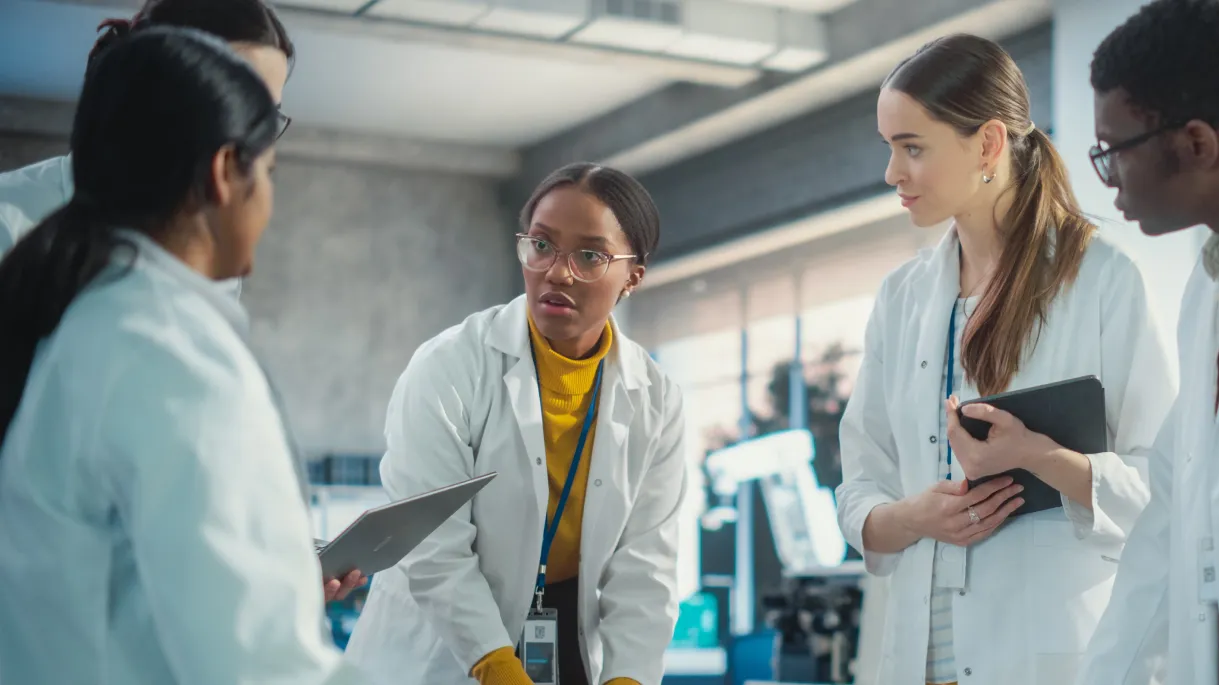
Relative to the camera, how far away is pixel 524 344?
7.56 feet

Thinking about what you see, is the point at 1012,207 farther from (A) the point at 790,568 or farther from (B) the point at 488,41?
A: (B) the point at 488,41

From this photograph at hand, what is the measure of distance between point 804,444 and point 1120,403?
5186 millimetres

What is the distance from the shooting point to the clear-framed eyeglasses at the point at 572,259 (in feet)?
7.50

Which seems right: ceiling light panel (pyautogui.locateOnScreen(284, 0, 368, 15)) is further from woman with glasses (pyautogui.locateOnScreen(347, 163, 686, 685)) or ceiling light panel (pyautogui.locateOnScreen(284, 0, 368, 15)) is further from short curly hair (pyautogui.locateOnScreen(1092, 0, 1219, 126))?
short curly hair (pyautogui.locateOnScreen(1092, 0, 1219, 126))

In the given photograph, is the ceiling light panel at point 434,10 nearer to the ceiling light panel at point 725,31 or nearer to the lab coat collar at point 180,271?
the ceiling light panel at point 725,31

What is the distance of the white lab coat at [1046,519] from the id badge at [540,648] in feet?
1.72

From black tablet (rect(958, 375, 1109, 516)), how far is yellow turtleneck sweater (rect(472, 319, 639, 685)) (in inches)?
27.6

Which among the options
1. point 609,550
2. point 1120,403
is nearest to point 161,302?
point 609,550

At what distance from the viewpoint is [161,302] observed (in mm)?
1081

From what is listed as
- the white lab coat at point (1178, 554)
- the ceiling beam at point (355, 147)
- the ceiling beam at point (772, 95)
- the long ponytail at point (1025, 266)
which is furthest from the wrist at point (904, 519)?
the ceiling beam at point (355, 147)

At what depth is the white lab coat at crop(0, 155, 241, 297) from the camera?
1794 mm

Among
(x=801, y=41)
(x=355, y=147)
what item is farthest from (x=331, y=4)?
(x=355, y=147)

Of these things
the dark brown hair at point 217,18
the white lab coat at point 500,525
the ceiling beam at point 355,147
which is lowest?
the white lab coat at point 500,525

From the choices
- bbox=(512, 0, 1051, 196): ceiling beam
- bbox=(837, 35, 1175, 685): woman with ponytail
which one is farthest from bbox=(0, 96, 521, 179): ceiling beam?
bbox=(837, 35, 1175, 685): woman with ponytail
